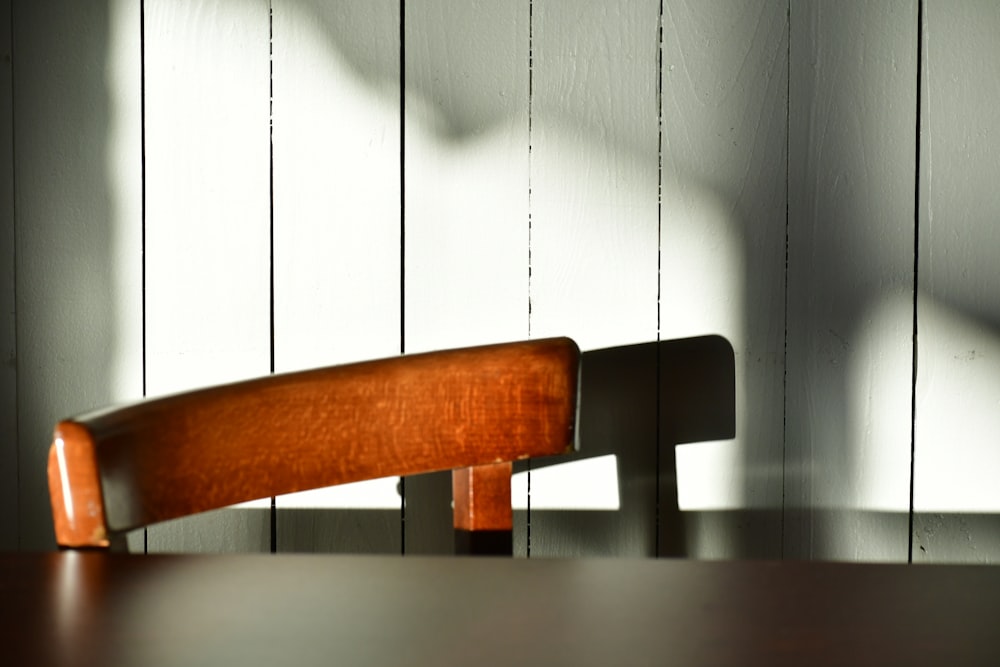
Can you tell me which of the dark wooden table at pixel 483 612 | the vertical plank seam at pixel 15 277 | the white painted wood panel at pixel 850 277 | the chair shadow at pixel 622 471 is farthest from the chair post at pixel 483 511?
the vertical plank seam at pixel 15 277

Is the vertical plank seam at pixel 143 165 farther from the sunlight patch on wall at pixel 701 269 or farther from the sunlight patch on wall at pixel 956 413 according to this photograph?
the sunlight patch on wall at pixel 956 413

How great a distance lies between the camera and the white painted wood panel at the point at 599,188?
111cm

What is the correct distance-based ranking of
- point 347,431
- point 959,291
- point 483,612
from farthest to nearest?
1. point 959,291
2. point 347,431
3. point 483,612

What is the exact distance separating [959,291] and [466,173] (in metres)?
0.59

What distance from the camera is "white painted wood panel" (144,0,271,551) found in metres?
1.14

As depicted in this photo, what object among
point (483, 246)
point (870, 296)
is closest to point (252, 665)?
point (483, 246)

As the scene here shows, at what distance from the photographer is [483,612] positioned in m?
0.29

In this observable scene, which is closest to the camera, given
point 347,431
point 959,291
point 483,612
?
point 483,612

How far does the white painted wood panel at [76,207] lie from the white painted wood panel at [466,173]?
1.11 feet

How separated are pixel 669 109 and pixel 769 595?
884 mm

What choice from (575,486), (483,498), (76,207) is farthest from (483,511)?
(76,207)

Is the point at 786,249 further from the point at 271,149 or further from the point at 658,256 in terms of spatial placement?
the point at 271,149

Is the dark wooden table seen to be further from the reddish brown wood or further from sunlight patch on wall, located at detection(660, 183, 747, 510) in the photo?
sunlight patch on wall, located at detection(660, 183, 747, 510)

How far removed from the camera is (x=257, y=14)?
1132 millimetres
